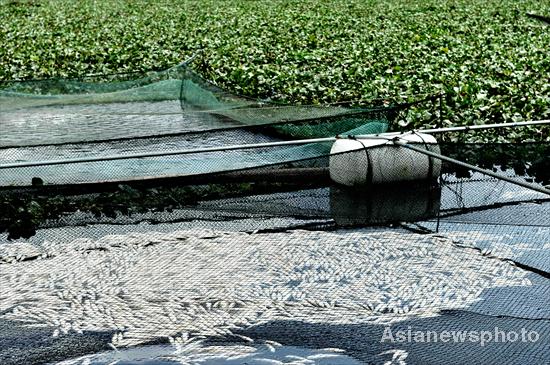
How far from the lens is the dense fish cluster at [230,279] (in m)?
3.82

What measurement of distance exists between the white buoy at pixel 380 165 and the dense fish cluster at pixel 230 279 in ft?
0.98

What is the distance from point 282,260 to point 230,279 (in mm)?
319

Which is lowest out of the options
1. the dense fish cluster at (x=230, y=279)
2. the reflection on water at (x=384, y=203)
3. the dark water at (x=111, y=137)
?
the dense fish cluster at (x=230, y=279)

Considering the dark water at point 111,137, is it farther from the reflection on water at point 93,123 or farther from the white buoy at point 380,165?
the white buoy at point 380,165

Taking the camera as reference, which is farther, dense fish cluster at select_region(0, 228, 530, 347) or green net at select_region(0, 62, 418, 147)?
green net at select_region(0, 62, 418, 147)

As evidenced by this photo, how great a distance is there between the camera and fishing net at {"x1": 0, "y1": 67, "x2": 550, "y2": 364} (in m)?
3.59

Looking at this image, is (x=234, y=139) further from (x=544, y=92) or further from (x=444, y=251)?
(x=544, y=92)

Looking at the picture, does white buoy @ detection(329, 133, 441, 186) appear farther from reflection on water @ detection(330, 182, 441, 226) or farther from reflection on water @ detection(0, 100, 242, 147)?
reflection on water @ detection(0, 100, 242, 147)

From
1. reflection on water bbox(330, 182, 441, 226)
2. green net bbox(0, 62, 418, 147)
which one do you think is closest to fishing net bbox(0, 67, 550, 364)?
reflection on water bbox(330, 182, 441, 226)

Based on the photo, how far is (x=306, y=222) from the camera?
4723mm

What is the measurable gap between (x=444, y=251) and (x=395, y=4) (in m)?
17.9

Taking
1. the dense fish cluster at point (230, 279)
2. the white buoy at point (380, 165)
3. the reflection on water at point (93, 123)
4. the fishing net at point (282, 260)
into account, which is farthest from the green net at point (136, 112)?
the dense fish cluster at point (230, 279)

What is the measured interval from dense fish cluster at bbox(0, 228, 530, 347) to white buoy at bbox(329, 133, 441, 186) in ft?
0.98

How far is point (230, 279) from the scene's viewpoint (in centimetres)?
414
